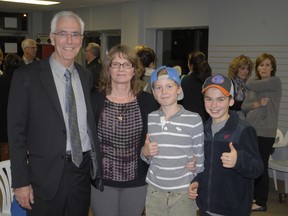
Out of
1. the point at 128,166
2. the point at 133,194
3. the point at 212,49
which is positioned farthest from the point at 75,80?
the point at 212,49

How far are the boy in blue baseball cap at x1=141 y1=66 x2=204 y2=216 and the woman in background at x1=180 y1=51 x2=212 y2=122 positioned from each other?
201 centimetres

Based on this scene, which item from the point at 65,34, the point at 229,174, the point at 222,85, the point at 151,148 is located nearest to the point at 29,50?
the point at 65,34

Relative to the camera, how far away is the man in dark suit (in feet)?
7.35

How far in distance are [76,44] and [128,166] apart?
31.5 inches

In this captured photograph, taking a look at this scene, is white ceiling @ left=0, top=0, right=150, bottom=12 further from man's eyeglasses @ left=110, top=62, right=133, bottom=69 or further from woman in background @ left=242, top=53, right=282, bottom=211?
man's eyeglasses @ left=110, top=62, right=133, bottom=69

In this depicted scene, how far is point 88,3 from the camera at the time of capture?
912 centimetres

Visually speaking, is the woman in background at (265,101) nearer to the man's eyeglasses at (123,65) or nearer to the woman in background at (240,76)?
the woman in background at (240,76)

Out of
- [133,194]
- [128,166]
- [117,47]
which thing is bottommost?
[133,194]

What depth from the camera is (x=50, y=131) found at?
2.27 m

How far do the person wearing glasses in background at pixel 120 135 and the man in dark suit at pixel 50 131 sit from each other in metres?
0.10

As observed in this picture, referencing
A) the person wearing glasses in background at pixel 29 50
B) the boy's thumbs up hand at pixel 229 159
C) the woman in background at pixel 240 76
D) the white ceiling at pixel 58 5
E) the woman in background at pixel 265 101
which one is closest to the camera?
the boy's thumbs up hand at pixel 229 159

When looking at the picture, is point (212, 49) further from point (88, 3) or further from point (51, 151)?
point (51, 151)

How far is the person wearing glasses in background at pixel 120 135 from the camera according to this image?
2.46 m

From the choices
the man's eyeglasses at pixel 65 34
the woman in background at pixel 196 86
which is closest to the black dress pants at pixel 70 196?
the man's eyeglasses at pixel 65 34
